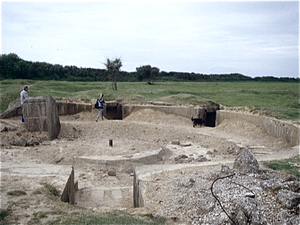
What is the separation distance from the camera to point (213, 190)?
4.96 metres

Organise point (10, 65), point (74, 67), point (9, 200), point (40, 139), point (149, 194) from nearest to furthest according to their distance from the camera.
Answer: point (9, 200)
point (149, 194)
point (40, 139)
point (10, 65)
point (74, 67)

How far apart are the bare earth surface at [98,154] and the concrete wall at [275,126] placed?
249 mm

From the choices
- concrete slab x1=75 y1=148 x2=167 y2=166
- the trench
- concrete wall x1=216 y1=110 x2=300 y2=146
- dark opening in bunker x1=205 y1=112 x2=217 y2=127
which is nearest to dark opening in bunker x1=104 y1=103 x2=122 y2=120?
dark opening in bunker x1=205 y1=112 x2=217 y2=127

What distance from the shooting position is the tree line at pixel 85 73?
3722 centimetres

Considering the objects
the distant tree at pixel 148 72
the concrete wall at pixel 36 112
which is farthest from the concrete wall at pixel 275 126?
the distant tree at pixel 148 72

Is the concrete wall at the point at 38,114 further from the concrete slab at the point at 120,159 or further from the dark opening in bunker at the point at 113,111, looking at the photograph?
the dark opening in bunker at the point at 113,111

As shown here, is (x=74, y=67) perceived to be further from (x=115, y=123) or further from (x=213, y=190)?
(x=213, y=190)

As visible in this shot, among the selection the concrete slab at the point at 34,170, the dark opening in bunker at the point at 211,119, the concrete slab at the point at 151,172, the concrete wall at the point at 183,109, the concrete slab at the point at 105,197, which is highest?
the concrete wall at the point at 183,109

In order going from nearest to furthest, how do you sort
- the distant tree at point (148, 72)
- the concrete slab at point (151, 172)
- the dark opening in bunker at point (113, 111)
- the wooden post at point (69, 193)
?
the wooden post at point (69, 193), the concrete slab at point (151, 172), the dark opening in bunker at point (113, 111), the distant tree at point (148, 72)

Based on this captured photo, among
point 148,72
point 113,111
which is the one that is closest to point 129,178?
point 113,111

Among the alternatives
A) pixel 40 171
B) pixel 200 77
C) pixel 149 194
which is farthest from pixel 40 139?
pixel 200 77

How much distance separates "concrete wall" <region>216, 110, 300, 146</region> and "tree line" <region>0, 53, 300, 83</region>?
15155mm

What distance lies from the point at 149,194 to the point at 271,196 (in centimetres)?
200

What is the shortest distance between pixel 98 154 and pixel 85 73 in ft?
142
